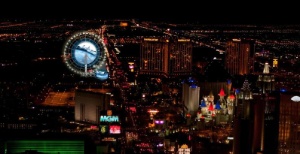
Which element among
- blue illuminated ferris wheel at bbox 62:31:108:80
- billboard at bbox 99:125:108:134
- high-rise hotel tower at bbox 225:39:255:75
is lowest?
billboard at bbox 99:125:108:134

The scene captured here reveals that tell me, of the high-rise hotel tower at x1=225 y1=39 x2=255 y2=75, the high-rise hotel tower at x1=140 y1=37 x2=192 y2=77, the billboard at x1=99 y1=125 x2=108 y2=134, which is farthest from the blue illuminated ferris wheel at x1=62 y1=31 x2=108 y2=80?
the high-rise hotel tower at x1=140 y1=37 x2=192 y2=77

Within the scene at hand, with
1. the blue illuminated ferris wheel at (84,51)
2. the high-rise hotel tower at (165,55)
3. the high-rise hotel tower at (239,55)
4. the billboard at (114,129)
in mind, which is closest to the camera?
the billboard at (114,129)

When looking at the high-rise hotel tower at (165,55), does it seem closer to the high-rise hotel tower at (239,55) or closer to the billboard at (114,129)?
the high-rise hotel tower at (239,55)

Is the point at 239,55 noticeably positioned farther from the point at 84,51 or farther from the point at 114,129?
the point at 114,129

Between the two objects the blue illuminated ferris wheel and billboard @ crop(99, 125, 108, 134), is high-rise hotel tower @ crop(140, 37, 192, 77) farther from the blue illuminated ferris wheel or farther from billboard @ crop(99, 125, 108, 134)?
billboard @ crop(99, 125, 108, 134)

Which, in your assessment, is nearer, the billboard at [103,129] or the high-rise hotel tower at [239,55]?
the billboard at [103,129]

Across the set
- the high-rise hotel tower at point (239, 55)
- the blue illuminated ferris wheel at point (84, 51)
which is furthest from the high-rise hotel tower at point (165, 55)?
the blue illuminated ferris wheel at point (84, 51)

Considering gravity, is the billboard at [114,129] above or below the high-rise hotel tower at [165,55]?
below

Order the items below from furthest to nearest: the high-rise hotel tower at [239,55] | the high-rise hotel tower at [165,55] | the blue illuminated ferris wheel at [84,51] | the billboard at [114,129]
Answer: the high-rise hotel tower at [165,55] < the high-rise hotel tower at [239,55] < the blue illuminated ferris wheel at [84,51] < the billboard at [114,129]

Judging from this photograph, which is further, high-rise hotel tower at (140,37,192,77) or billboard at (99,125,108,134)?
high-rise hotel tower at (140,37,192,77)

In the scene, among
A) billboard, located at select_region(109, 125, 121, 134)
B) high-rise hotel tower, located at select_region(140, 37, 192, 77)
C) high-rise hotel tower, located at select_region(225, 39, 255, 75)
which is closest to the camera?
billboard, located at select_region(109, 125, 121, 134)

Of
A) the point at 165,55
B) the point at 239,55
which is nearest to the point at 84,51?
the point at 239,55

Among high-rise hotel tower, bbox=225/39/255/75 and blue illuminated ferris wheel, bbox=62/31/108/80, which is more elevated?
high-rise hotel tower, bbox=225/39/255/75
